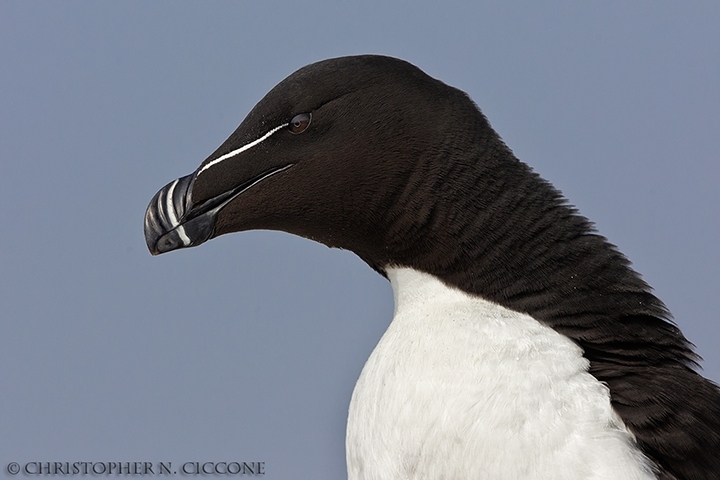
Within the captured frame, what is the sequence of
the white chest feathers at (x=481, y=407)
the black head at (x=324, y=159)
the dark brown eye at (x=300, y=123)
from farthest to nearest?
the dark brown eye at (x=300, y=123) < the black head at (x=324, y=159) < the white chest feathers at (x=481, y=407)

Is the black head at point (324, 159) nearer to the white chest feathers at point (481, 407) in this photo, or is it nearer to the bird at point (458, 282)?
the bird at point (458, 282)

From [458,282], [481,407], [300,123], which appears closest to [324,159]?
[300,123]

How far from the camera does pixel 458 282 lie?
14.9ft

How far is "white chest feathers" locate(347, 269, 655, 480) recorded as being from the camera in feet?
12.9

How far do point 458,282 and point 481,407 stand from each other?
0.66 meters

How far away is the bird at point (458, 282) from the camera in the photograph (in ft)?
13.1

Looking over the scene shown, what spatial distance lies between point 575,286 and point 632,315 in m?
0.27

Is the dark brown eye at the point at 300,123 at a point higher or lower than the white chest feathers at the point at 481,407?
higher

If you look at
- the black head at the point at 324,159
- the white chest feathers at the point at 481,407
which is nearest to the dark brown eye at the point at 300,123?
the black head at the point at 324,159

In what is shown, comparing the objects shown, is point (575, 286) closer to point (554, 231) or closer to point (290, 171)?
point (554, 231)

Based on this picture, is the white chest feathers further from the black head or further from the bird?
the black head

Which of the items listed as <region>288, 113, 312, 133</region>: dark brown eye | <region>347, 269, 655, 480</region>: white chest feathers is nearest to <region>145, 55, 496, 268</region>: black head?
<region>288, 113, 312, 133</region>: dark brown eye

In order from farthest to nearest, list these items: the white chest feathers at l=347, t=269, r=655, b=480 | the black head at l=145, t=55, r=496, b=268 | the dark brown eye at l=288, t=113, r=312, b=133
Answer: the dark brown eye at l=288, t=113, r=312, b=133 → the black head at l=145, t=55, r=496, b=268 → the white chest feathers at l=347, t=269, r=655, b=480

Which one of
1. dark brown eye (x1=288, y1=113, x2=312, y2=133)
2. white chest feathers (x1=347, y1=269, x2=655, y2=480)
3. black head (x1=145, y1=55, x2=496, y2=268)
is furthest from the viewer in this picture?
dark brown eye (x1=288, y1=113, x2=312, y2=133)
